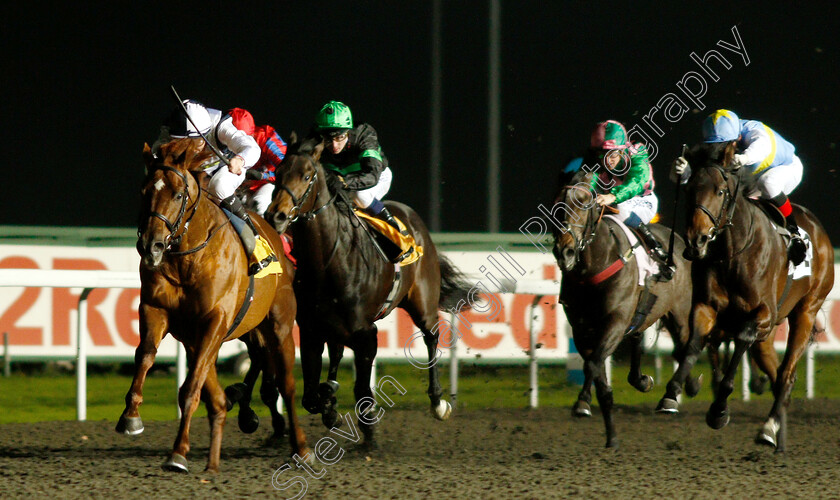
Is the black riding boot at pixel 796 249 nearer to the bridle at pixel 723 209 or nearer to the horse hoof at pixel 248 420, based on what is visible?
the bridle at pixel 723 209

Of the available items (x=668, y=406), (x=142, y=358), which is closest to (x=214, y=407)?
(x=142, y=358)

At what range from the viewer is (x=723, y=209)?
539 centimetres

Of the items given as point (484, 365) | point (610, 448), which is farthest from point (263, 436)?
point (484, 365)

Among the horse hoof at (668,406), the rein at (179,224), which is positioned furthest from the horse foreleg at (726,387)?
the rein at (179,224)

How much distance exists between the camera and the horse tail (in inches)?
268

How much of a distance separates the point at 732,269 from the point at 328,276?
2056 mm

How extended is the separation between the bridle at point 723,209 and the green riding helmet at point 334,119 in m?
1.80

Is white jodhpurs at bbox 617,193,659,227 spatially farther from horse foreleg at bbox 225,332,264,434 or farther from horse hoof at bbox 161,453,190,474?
horse hoof at bbox 161,453,190,474

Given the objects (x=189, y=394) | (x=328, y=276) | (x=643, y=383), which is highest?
(x=328, y=276)

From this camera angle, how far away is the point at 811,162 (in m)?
14.1

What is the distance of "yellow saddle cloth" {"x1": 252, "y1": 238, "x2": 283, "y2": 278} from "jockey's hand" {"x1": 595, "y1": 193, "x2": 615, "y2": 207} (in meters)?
1.72

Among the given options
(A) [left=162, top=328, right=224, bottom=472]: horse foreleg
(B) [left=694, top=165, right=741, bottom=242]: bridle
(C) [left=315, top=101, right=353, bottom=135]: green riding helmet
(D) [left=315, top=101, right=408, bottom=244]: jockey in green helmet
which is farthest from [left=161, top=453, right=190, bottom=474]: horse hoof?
(B) [left=694, top=165, right=741, bottom=242]: bridle

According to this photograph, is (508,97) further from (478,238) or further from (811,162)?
(478,238)

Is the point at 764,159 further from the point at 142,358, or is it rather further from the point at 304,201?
the point at 142,358
